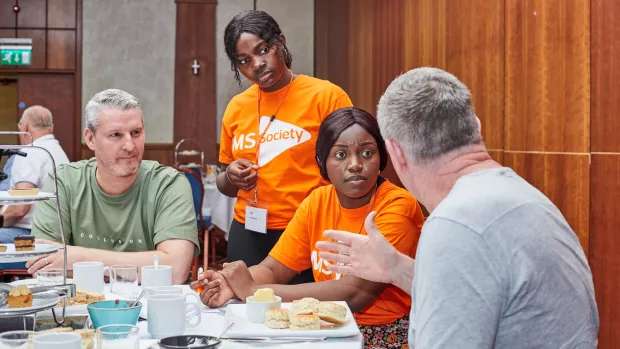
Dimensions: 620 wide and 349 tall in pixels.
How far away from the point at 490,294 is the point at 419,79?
396 millimetres

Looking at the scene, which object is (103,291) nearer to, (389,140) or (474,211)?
(389,140)

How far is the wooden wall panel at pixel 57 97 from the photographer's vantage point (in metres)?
9.88

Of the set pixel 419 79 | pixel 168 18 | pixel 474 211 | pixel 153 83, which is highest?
pixel 168 18

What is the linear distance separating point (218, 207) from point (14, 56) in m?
4.64

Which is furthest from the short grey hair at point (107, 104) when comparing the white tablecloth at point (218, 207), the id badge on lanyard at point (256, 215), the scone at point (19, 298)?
the white tablecloth at point (218, 207)

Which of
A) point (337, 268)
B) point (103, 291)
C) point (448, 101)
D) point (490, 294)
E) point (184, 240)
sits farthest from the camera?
point (184, 240)

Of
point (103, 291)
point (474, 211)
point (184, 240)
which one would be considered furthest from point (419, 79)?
point (184, 240)

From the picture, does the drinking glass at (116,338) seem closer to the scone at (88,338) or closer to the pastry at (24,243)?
the scone at (88,338)

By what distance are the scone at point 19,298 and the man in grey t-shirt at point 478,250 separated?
85 cm

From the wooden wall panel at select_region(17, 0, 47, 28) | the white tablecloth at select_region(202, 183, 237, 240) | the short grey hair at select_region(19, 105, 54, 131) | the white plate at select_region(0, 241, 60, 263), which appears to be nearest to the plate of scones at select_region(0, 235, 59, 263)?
the white plate at select_region(0, 241, 60, 263)

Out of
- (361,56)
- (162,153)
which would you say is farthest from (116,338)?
(162,153)

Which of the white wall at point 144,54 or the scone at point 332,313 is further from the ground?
the white wall at point 144,54

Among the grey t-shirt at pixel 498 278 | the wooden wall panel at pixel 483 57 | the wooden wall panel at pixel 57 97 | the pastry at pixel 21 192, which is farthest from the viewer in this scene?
the wooden wall panel at pixel 57 97

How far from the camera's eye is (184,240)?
2.46 meters
